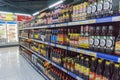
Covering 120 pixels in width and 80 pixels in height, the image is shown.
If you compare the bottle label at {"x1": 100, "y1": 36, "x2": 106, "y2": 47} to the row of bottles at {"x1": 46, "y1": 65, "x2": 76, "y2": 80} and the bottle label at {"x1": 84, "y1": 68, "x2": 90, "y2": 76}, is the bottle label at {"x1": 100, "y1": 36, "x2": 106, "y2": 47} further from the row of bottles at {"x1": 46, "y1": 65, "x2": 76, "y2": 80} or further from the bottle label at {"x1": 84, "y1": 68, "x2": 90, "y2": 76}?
the row of bottles at {"x1": 46, "y1": 65, "x2": 76, "y2": 80}

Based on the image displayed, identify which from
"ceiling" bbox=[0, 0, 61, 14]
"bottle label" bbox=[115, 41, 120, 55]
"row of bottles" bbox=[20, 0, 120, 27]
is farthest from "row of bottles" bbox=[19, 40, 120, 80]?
"ceiling" bbox=[0, 0, 61, 14]

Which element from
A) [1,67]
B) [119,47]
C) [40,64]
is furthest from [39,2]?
[119,47]

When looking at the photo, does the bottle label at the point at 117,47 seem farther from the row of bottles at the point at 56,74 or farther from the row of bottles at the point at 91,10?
the row of bottles at the point at 56,74

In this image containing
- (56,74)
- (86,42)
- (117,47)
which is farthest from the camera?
(56,74)

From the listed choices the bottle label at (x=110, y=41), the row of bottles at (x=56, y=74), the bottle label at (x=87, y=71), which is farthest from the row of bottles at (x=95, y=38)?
the row of bottles at (x=56, y=74)

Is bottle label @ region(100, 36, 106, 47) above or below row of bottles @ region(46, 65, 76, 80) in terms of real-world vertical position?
above

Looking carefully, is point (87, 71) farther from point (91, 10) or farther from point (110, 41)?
point (91, 10)

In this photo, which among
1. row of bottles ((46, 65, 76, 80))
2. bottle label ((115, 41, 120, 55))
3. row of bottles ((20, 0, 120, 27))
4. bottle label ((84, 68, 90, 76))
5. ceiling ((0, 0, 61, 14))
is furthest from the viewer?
ceiling ((0, 0, 61, 14))

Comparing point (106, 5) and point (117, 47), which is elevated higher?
point (106, 5)

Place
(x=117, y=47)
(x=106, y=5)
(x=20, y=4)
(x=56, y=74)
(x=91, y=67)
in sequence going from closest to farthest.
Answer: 1. (x=117, y=47)
2. (x=106, y=5)
3. (x=91, y=67)
4. (x=56, y=74)
5. (x=20, y=4)

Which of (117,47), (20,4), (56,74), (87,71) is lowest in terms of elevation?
(56,74)

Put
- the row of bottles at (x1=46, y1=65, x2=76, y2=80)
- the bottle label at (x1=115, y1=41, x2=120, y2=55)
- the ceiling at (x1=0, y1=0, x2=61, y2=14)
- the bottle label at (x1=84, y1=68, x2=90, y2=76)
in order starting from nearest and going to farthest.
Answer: the bottle label at (x1=115, y1=41, x2=120, y2=55) < the bottle label at (x1=84, y1=68, x2=90, y2=76) < the row of bottles at (x1=46, y1=65, x2=76, y2=80) < the ceiling at (x1=0, y1=0, x2=61, y2=14)

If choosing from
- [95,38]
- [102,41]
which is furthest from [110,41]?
[95,38]

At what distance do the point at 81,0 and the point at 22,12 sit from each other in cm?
1072
